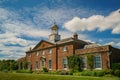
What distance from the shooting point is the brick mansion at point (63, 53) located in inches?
1246

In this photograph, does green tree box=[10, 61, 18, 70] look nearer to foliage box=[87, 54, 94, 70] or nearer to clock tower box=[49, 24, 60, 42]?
clock tower box=[49, 24, 60, 42]

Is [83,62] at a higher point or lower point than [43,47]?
lower

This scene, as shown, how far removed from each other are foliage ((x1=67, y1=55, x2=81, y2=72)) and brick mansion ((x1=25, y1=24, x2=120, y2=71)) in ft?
2.61

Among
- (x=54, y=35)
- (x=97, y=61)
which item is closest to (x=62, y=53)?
(x=54, y=35)

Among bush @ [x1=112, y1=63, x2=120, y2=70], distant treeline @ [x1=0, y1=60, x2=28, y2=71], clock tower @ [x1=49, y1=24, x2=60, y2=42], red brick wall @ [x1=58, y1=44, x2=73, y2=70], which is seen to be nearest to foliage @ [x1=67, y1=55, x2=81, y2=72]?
red brick wall @ [x1=58, y1=44, x2=73, y2=70]

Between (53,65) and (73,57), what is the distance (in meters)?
7.31

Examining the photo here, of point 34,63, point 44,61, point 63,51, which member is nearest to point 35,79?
point 63,51

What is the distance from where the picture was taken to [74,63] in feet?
117

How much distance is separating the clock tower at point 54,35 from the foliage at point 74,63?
474 inches

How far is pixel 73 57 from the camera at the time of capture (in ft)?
119

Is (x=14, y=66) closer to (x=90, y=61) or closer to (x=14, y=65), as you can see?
(x=14, y=65)

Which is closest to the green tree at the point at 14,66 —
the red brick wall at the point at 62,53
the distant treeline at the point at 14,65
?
the distant treeline at the point at 14,65

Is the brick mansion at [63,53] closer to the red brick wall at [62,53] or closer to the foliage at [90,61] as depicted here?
the red brick wall at [62,53]

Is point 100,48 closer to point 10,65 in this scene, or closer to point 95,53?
point 95,53
